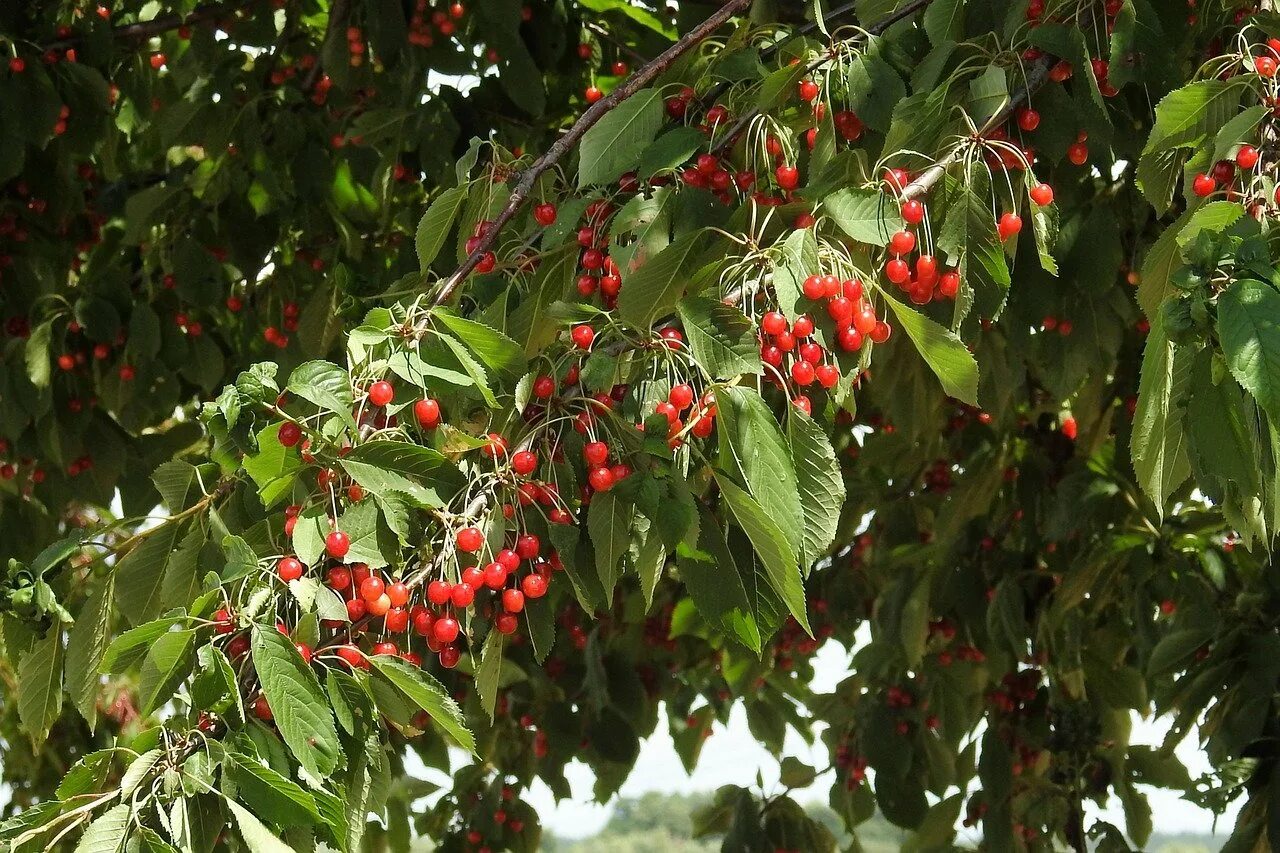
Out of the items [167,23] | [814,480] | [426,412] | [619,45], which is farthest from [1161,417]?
[167,23]

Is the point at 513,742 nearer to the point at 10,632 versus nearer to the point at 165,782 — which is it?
the point at 10,632

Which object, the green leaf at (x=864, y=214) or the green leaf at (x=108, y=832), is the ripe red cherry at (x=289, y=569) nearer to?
the green leaf at (x=108, y=832)

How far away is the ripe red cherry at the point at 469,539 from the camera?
161cm

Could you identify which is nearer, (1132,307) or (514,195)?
(514,195)

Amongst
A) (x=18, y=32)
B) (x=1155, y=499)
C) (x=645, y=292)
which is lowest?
(x=1155, y=499)

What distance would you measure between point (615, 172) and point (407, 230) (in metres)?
1.58

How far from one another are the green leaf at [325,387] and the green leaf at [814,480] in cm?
49

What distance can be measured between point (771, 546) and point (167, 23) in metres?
2.62

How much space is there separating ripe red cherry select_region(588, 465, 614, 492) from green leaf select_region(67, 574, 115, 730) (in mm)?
701

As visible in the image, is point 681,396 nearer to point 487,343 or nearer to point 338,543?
point 487,343

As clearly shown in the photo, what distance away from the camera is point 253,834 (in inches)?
55.2

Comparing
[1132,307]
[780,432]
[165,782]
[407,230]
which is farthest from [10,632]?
[1132,307]

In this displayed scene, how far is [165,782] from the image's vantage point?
1427 mm

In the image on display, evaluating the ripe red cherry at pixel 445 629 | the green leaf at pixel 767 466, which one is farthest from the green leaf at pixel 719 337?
the ripe red cherry at pixel 445 629
